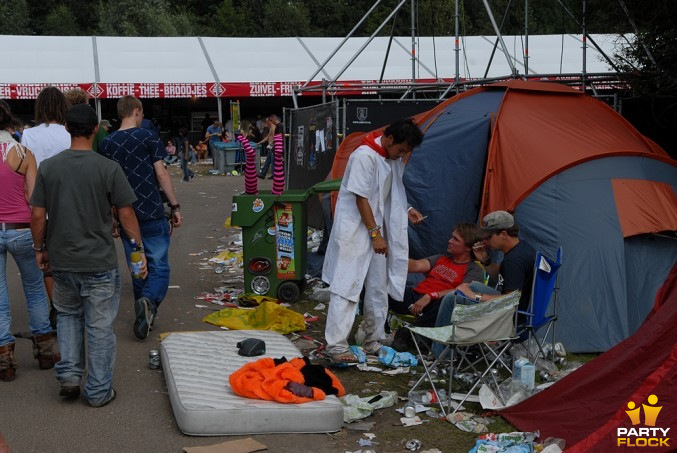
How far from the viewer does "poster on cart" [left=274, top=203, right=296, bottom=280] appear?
28.2ft

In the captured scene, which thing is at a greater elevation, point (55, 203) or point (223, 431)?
point (55, 203)

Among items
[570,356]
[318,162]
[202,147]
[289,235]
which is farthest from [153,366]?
[202,147]

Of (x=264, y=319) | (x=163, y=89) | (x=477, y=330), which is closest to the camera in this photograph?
(x=477, y=330)

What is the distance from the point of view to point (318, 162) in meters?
13.2

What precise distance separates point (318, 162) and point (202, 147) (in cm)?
1730

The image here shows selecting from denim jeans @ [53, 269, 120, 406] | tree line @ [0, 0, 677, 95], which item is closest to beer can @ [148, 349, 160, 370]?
denim jeans @ [53, 269, 120, 406]

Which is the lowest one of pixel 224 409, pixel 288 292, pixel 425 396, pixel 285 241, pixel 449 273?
pixel 288 292

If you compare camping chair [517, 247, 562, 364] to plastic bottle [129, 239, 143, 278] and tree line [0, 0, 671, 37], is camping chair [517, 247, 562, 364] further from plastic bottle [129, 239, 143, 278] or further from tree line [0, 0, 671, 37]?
tree line [0, 0, 671, 37]

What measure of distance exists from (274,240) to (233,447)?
156 inches

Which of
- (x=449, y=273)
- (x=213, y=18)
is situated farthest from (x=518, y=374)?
(x=213, y=18)

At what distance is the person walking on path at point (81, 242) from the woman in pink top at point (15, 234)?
2.08ft

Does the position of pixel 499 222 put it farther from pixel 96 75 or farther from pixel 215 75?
pixel 96 75

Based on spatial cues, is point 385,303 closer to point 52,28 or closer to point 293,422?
point 293,422

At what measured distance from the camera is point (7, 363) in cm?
607
